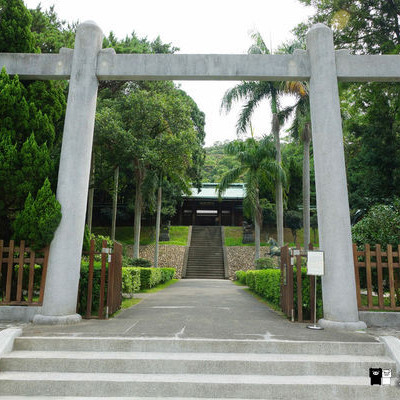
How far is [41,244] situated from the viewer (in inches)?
248

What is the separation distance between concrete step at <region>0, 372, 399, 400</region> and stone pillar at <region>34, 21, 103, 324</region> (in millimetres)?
2048

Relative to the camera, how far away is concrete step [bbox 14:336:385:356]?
4.75 meters

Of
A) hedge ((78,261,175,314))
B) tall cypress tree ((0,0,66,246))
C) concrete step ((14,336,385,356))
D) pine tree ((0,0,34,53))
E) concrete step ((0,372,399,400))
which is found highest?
pine tree ((0,0,34,53))

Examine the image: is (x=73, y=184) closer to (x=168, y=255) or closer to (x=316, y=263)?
(x=316, y=263)

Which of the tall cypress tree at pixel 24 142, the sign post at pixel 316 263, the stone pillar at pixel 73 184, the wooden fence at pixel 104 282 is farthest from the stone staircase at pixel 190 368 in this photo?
the tall cypress tree at pixel 24 142

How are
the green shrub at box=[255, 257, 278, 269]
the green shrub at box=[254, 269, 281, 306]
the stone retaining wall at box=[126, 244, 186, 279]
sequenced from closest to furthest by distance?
1. the green shrub at box=[254, 269, 281, 306]
2. the green shrub at box=[255, 257, 278, 269]
3. the stone retaining wall at box=[126, 244, 186, 279]

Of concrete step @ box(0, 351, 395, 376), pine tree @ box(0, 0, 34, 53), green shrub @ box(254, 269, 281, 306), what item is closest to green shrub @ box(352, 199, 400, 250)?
green shrub @ box(254, 269, 281, 306)

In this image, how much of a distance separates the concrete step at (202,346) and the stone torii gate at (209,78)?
1.17m

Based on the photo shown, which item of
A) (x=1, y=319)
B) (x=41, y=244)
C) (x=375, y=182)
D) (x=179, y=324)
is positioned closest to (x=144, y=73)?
(x=41, y=244)

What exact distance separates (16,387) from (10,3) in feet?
25.1

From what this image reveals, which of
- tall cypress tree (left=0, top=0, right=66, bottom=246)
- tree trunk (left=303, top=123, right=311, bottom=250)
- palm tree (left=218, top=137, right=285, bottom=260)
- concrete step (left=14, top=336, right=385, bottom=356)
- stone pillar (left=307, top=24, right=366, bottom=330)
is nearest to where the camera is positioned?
concrete step (left=14, top=336, right=385, bottom=356)

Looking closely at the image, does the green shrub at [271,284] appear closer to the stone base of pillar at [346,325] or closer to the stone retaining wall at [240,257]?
the stone base of pillar at [346,325]

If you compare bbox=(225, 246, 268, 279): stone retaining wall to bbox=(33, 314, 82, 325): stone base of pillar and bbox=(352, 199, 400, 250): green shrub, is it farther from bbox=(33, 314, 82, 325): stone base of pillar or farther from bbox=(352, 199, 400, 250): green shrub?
bbox=(33, 314, 82, 325): stone base of pillar

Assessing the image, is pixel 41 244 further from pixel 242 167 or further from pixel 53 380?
pixel 242 167
